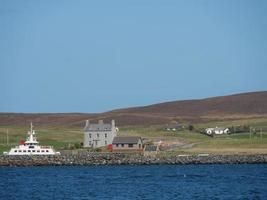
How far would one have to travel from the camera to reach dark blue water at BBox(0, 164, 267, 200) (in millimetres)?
61406

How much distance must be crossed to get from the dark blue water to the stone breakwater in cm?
347

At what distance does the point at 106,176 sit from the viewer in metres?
79.8

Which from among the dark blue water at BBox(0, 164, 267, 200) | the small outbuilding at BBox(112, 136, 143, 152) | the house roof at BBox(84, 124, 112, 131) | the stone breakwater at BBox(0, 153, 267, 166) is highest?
the house roof at BBox(84, 124, 112, 131)

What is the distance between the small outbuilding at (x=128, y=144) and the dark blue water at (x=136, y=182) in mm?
16309

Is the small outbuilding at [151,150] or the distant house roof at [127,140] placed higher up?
the distant house roof at [127,140]

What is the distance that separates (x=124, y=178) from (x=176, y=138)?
46.7 m

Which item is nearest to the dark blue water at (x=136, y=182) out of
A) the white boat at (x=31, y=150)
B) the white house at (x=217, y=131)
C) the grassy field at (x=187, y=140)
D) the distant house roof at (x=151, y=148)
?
the white boat at (x=31, y=150)

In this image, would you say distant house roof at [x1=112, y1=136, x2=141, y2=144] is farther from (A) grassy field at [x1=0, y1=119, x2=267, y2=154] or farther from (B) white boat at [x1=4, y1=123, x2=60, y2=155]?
(B) white boat at [x1=4, y1=123, x2=60, y2=155]

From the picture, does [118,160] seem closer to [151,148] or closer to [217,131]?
[151,148]

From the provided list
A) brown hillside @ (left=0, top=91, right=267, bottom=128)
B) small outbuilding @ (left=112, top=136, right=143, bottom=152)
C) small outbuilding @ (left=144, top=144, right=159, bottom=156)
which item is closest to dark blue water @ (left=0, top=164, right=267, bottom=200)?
small outbuilding @ (left=144, top=144, right=159, bottom=156)

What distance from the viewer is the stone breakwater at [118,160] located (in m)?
96.2

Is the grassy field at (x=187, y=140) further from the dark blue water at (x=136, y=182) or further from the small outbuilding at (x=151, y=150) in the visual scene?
the dark blue water at (x=136, y=182)

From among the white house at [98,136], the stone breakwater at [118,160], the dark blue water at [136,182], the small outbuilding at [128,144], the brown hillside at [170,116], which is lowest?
the dark blue water at [136,182]

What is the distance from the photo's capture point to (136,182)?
72000mm
